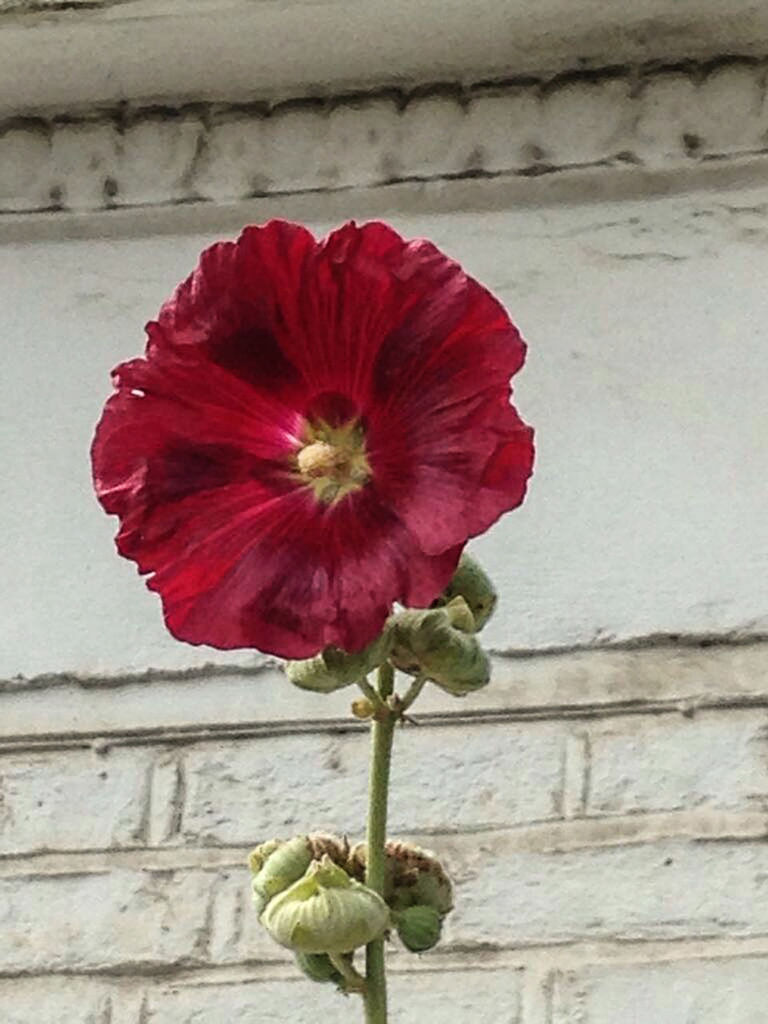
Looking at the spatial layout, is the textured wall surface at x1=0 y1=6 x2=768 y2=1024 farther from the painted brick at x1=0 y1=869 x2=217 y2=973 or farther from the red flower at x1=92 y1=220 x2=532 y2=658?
the red flower at x1=92 y1=220 x2=532 y2=658

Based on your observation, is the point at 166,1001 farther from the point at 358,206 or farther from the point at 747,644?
the point at 358,206

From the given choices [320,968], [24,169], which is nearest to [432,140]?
[24,169]

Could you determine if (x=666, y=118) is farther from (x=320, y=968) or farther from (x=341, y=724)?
(x=320, y=968)

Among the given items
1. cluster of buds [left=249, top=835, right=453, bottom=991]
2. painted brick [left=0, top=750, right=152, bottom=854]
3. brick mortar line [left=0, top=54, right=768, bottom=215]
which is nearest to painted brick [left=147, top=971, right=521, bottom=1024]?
painted brick [left=0, top=750, right=152, bottom=854]

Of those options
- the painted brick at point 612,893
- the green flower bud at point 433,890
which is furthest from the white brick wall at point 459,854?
the green flower bud at point 433,890

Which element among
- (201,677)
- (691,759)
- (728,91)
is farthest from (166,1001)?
(728,91)

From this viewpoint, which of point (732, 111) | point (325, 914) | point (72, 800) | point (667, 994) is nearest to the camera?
point (325, 914)
